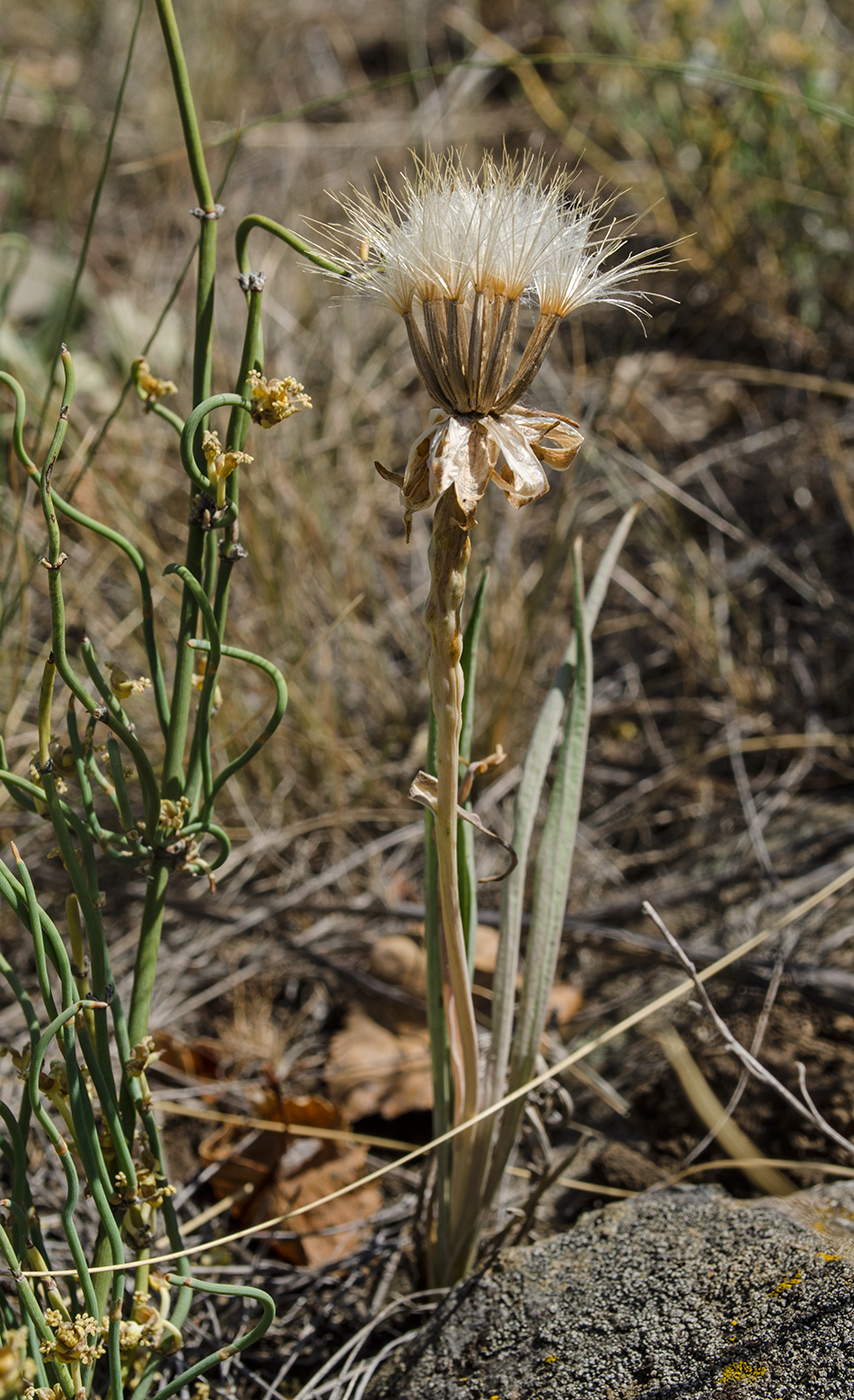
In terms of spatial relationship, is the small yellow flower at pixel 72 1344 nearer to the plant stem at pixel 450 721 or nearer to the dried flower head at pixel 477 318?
the plant stem at pixel 450 721

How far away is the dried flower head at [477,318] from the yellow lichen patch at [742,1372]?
701 millimetres

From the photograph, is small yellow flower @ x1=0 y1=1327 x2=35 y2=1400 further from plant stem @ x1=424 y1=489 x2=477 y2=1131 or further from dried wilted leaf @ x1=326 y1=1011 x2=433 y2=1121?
dried wilted leaf @ x1=326 y1=1011 x2=433 y2=1121

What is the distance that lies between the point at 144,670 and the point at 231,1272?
46.2 inches

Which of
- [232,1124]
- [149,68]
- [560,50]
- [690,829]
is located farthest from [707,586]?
[149,68]

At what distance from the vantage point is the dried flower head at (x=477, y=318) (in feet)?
2.32

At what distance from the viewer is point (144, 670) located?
2.02 metres

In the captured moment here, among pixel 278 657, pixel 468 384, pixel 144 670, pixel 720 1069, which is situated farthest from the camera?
pixel 144 670

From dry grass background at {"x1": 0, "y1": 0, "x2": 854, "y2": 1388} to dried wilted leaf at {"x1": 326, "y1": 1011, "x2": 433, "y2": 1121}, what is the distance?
0.09 m

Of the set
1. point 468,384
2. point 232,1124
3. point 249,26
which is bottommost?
point 232,1124

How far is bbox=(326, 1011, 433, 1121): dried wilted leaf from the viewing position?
137 cm

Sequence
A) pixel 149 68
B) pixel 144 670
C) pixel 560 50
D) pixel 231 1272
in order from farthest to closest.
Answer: pixel 149 68 → pixel 560 50 → pixel 144 670 → pixel 231 1272

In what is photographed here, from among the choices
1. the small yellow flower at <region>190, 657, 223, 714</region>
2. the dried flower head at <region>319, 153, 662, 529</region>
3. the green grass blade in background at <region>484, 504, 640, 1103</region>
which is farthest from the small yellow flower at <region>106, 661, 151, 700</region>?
the green grass blade in background at <region>484, 504, 640, 1103</region>

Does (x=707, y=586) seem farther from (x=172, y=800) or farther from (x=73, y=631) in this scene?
(x=172, y=800)

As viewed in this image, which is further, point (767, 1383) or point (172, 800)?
point (172, 800)
